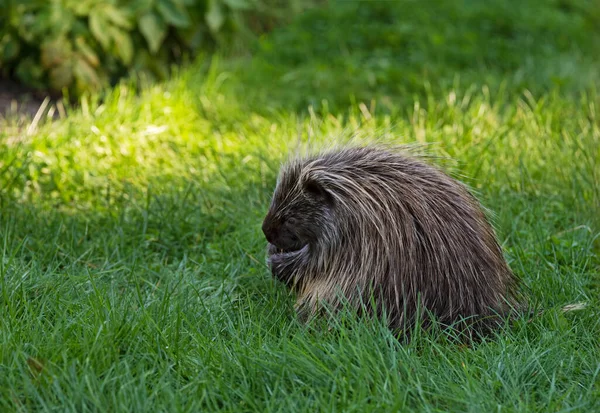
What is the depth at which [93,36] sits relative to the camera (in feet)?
21.8

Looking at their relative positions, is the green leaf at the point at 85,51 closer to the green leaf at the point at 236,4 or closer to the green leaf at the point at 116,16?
the green leaf at the point at 116,16

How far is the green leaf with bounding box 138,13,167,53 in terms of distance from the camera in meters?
6.66

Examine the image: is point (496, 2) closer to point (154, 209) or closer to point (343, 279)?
point (154, 209)

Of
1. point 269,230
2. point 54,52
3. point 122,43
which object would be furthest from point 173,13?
point 269,230

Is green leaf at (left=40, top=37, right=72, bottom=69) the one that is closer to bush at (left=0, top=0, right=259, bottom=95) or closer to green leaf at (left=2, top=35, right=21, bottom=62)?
bush at (left=0, top=0, right=259, bottom=95)

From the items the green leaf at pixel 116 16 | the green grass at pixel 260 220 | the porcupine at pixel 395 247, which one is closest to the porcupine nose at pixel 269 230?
the porcupine at pixel 395 247

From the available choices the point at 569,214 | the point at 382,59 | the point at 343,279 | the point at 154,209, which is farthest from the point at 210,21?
the point at 343,279

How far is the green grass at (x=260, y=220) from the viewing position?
282 centimetres

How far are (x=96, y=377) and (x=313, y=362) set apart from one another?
2.36 feet

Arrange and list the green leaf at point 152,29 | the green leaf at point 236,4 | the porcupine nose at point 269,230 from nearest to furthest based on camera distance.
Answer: the porcupine nose at point 269,230
the green leaf at point 152,29
the green leaf at point 236,4

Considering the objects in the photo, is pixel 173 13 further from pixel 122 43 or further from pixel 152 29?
pixel 122 43

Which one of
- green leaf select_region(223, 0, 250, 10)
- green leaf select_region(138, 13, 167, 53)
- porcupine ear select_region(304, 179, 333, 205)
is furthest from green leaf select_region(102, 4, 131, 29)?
porcupine ear select_region(304, 179, 333, 205)

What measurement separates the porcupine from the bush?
345 cm

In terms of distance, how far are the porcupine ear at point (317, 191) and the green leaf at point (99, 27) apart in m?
3.40
